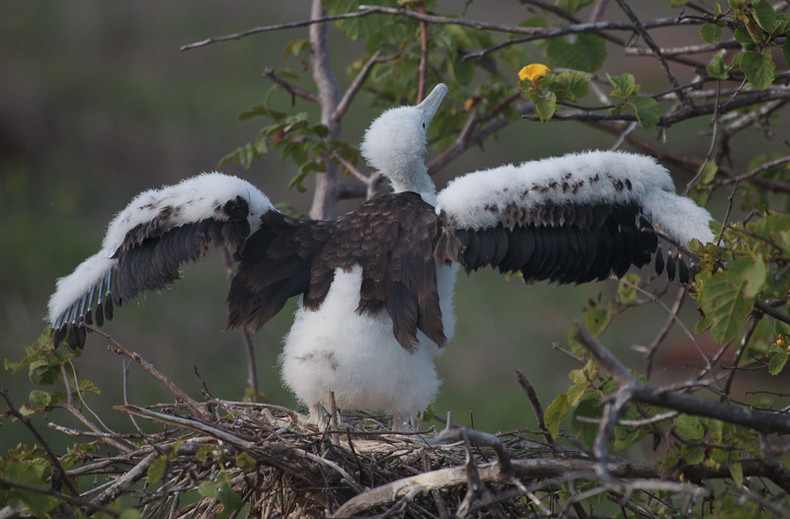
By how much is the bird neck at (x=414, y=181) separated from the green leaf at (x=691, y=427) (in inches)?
52.5

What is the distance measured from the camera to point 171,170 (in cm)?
941

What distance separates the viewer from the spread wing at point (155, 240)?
2789 millimetres

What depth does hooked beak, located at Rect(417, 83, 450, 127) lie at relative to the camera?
325 centimetres

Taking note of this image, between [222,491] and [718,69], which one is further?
[718,69]

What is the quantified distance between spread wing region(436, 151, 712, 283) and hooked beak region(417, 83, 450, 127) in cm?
58

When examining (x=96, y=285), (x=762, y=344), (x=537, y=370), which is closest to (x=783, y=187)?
(x=762, y=344)

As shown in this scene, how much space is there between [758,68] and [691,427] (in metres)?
1.11

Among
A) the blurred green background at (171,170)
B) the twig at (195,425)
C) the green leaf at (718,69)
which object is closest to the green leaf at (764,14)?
the green leaf at (718,69)

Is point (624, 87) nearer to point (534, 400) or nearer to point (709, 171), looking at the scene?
point (709, 171)

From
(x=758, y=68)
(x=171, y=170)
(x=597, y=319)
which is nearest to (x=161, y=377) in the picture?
(x=597, y=319)

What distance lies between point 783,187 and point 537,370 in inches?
167

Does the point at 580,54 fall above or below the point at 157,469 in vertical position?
above

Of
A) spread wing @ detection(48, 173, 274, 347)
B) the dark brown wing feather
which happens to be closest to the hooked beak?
the dark brown wing feather

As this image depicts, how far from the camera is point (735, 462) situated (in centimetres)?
198
